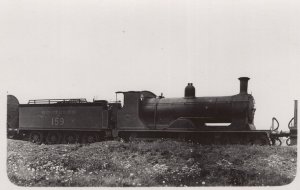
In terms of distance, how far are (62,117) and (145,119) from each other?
495 centimetres

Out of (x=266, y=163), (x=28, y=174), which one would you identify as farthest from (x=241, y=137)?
(x=28, y=174)

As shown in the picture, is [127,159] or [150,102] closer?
[127,159]

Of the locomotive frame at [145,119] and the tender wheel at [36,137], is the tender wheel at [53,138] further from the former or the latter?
the tender wheel at [36,137]

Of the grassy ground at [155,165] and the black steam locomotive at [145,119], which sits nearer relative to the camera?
the grassy ground at [155,165]

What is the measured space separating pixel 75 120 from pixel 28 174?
725 cm

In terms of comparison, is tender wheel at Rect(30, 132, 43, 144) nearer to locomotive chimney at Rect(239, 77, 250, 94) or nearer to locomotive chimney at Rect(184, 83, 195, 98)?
locomotive chimney at Rect(184, 83, 195, 98)

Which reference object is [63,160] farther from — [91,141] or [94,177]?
[91,141]

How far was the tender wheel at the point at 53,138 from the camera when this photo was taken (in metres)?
21.1

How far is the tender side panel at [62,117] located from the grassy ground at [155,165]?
3357 mm

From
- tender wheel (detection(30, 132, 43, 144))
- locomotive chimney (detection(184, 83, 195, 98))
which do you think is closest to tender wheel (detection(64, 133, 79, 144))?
tender wheel (detection(30, 132, 43, 144))

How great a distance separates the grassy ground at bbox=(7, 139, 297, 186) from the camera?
40.1 feet

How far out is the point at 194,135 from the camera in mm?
17328

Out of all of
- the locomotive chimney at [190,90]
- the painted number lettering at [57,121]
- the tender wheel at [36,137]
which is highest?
the locomotive chimney at [190,90]

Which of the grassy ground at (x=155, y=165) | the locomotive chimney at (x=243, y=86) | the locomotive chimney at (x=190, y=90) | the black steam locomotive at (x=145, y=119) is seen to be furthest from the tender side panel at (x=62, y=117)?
the locomotive chimney at (x=243, y=86)
